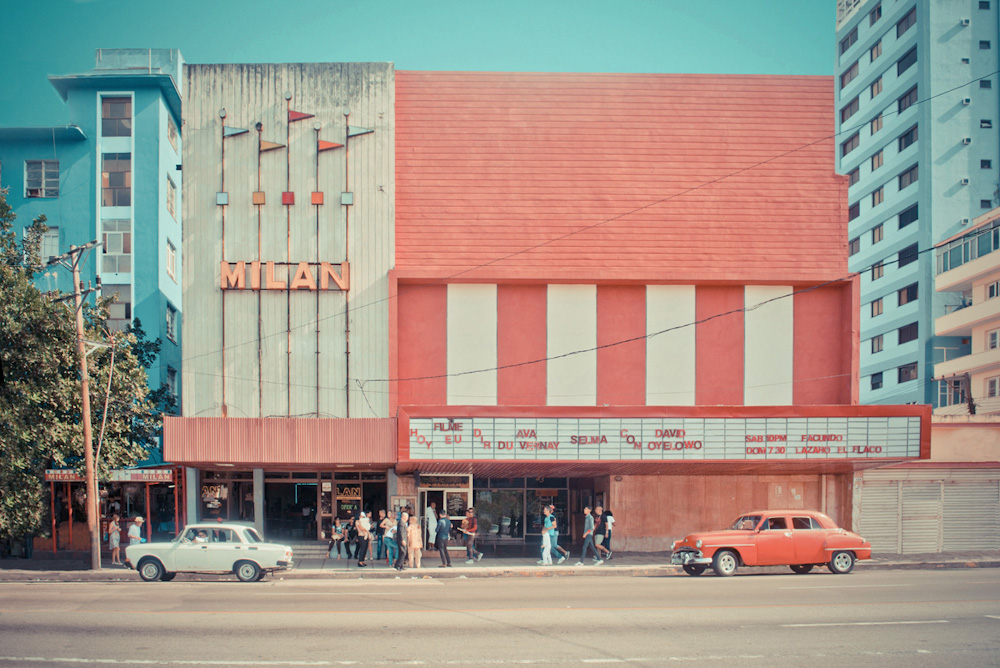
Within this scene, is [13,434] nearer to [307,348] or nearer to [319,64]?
[307,348]

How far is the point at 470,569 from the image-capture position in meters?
24.3

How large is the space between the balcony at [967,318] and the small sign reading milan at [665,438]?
99.2ft

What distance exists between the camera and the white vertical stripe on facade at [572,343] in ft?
96.7

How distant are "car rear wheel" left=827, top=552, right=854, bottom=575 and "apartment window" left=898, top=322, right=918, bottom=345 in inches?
1861

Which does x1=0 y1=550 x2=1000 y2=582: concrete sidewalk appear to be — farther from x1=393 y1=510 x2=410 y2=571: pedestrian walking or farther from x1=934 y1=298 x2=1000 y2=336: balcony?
x1=934 y1=298 x2=1000 y2=336: balcony

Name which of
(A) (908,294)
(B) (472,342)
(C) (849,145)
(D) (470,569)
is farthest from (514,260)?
(C) (849,145)

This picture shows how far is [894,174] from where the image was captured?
67312 mm

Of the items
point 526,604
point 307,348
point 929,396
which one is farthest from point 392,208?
point 929,396

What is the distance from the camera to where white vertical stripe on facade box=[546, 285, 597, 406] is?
29.5m

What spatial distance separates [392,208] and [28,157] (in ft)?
70.3

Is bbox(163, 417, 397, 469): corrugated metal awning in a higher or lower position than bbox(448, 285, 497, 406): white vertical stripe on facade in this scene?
lower

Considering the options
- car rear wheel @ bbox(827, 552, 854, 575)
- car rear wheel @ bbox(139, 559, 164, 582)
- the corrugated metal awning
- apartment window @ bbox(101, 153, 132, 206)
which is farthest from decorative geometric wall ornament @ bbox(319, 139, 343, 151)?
car rear wheel @ bbox(827, 552, 854, 575)

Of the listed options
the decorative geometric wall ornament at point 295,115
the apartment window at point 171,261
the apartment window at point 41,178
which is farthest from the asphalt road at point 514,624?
the apartment window at point 41,178

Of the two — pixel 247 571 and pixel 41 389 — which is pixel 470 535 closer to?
pixel 247 571
